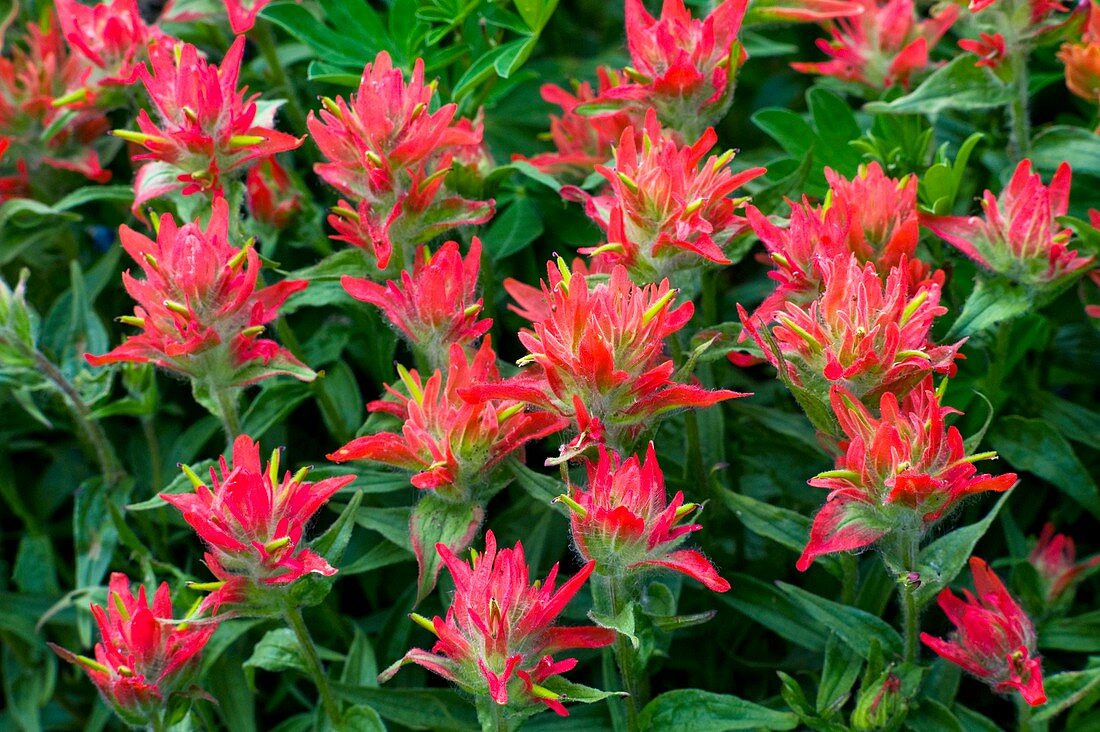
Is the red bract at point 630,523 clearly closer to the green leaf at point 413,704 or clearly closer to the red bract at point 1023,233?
the green leaf at point 413,704

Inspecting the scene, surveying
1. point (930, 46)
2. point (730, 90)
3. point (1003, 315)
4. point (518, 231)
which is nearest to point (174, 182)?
point (518, 231)

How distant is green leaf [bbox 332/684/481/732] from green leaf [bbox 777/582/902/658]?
32 centimetres

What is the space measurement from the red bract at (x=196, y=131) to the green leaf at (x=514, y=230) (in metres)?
Result: 0.32

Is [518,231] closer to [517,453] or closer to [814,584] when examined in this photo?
[517,453]

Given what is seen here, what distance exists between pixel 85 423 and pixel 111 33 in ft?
1.40

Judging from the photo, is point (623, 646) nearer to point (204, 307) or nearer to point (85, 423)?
point (204, 307)

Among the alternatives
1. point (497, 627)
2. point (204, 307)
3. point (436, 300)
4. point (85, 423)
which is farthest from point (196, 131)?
point (497, 627)

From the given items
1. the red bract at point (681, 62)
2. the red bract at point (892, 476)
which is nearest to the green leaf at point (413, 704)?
the red bract at point (892, 476)

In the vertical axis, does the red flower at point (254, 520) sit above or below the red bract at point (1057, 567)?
above

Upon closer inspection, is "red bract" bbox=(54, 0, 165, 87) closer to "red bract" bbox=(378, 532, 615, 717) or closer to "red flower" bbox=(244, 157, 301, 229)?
"red flower" bbox=(244, 157, 301, 229)

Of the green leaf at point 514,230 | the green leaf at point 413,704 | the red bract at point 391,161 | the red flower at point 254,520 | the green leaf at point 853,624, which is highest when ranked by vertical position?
the red bract at point 391,161

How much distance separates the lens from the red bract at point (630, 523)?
0.89 meters

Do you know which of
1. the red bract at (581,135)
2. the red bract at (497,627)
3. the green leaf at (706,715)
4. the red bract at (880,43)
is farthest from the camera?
the red bract at (880,43)

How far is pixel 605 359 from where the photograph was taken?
2.92 ft
